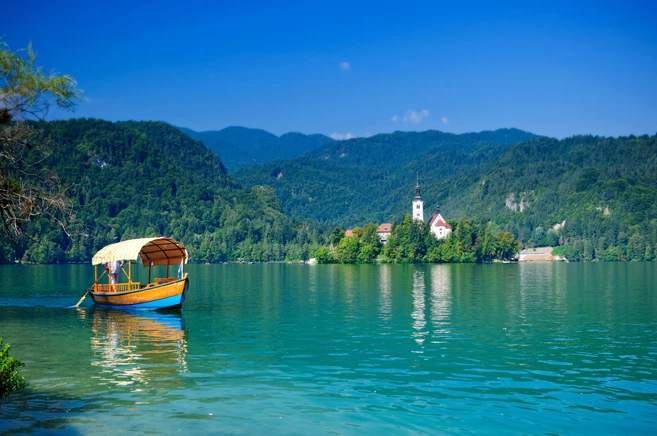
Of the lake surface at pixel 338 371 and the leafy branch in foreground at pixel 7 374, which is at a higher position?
the leafy branch in foreground at pixel 7 374

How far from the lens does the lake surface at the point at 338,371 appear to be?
66.2 feet

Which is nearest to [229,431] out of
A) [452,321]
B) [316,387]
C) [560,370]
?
[316,387]

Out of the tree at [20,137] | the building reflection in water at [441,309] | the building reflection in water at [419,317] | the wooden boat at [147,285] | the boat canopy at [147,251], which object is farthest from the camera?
the wooden boat at [147,285]

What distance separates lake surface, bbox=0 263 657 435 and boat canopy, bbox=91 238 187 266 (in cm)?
487

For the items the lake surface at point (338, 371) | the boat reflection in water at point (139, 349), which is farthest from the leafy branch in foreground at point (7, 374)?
the boat reflection in water at point (139, 349)

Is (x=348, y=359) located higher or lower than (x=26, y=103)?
lower

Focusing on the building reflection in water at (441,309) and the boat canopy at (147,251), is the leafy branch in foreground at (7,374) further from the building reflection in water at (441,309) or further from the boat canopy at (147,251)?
the boat canopy at (147,251)

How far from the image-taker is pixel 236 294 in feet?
237

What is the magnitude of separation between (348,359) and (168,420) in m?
11.6

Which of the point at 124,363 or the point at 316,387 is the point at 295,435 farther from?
the point at 124,363

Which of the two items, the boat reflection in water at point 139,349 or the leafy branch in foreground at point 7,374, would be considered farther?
the boat reflection in water at point 139,349

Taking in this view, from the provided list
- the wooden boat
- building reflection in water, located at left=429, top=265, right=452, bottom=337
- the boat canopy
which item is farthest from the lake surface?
the boat canopy

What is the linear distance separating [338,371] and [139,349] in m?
11.8

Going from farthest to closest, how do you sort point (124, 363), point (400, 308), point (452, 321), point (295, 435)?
point (400, 308), point (452, 321), point (124, 363), point (295, 435)
